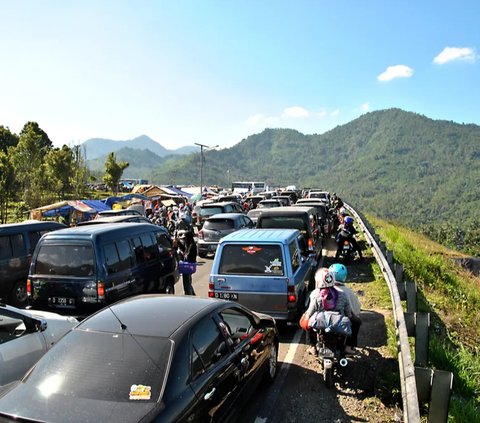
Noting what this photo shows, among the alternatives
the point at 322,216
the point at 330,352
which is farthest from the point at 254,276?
the point at 322,216

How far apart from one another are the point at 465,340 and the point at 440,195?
482 ft

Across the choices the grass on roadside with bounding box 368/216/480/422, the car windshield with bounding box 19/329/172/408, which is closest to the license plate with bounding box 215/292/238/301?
the grass on roadside with bounding box 368/216/480/422

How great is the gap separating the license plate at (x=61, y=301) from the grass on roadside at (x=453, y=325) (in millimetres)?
5771

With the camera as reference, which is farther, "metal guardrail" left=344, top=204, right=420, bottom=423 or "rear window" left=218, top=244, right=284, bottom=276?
"rear window" left=218, top=244, right=284, bottom=276

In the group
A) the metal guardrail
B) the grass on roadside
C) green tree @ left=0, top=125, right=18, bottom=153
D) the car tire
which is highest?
green tree @ left=0, top=125, right=18, bottom=153

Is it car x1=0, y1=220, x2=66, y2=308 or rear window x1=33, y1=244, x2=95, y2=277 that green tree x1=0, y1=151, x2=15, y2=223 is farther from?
rear window x1=33, y1=244, x2=95, y2=277

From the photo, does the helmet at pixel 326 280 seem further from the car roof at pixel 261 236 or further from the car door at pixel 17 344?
the car door at pixel 17 344

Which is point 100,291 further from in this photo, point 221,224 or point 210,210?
point 210,210

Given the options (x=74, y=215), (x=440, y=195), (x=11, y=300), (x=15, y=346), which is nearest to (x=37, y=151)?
(x=74, y=215)

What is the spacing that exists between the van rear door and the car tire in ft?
4.46

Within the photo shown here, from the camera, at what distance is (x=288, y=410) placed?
17.0 feet

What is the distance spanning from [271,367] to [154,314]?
226cm

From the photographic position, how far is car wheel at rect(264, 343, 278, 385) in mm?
5656

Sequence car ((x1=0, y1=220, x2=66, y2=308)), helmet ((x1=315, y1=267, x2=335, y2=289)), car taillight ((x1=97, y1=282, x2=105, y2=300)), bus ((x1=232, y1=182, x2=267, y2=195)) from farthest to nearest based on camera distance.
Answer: bus ((x1=232, y1=182, x2=267, y2=195)), car ((x1=0, y1=220, x2=66, y2=308)), car taillight ((x1=97, y1=282, x2=105, y2=300)), helmet ((x1=315, y1=267, x2=335, y2=289))
